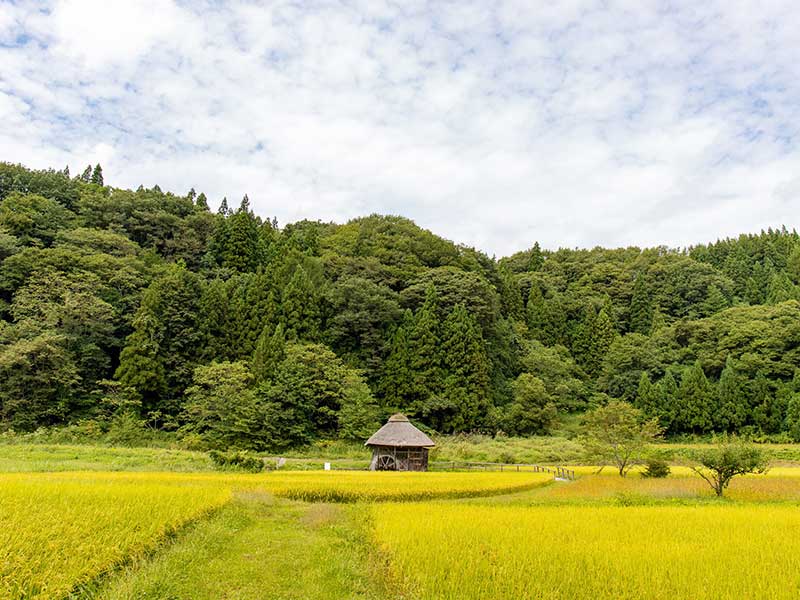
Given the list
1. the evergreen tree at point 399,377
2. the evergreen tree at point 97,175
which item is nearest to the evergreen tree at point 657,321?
the evergreen tree at point 399,377

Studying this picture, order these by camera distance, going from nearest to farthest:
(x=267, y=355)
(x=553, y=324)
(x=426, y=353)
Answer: (x=267, y=355)
(x=426, y=353)
(x=553, y=324)

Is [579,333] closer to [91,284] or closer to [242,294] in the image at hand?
[242,294]

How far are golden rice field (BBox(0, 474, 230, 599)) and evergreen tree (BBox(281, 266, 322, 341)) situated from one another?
2523 centimetres

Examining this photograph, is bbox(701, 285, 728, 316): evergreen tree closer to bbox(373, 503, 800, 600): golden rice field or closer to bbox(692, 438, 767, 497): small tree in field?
bbox(692, 438, 767, 497): small tree in field

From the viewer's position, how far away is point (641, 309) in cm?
5631

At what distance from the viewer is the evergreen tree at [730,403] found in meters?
39.4

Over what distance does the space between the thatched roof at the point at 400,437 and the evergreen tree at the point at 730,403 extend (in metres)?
28.4

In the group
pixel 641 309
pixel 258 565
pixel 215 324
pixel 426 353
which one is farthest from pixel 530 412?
pixel 258 565

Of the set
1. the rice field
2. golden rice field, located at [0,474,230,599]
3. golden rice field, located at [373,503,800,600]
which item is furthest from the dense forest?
golden rice field, located at [373,503,800,600]

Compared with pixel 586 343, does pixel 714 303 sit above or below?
above

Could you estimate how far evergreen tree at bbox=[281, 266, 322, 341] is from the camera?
122 feet

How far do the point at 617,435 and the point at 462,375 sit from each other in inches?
634

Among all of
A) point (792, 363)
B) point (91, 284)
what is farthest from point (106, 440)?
point (792, 363)

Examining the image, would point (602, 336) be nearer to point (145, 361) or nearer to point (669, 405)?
point (669, 405)
